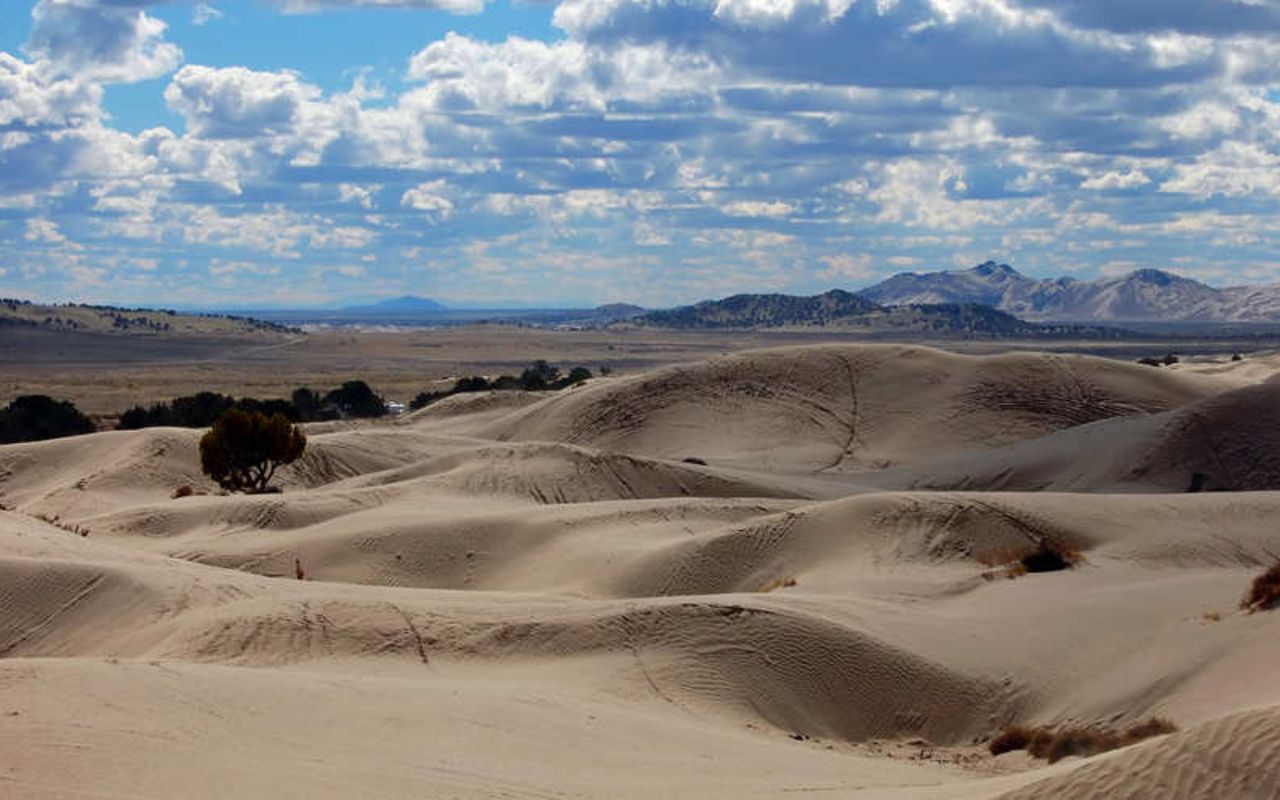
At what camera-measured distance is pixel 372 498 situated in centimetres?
4197

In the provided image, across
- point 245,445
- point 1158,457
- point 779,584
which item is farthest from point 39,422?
point 779,584

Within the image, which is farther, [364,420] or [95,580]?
[364,420]

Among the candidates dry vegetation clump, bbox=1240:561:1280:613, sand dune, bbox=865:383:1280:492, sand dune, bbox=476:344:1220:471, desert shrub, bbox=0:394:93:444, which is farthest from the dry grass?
desert shrub, bbox=0:394:93:444

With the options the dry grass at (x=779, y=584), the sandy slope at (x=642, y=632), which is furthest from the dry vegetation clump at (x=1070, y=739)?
the dry grass at (x=779, y=584)

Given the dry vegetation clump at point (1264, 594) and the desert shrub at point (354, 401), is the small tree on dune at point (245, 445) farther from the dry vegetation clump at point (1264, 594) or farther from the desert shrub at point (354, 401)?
the desert shrub at point (354, 401)

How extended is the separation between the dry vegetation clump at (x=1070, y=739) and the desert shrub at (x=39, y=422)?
59.5 meters

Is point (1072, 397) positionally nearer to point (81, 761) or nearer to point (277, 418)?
point (277, 418)

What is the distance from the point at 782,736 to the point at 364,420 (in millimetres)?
63201

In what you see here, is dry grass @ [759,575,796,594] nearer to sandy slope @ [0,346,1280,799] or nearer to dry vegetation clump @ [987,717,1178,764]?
sandy slope @ [0,346,1280,799]

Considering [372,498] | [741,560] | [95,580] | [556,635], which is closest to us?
[556,635]

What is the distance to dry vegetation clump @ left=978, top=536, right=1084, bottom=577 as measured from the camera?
91.5 ft

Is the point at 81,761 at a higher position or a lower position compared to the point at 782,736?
higher

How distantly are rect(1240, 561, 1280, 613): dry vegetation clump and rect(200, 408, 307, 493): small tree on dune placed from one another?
33.5 m

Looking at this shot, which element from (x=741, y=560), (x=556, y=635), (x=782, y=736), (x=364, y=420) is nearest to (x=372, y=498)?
(x=741, y=560)
